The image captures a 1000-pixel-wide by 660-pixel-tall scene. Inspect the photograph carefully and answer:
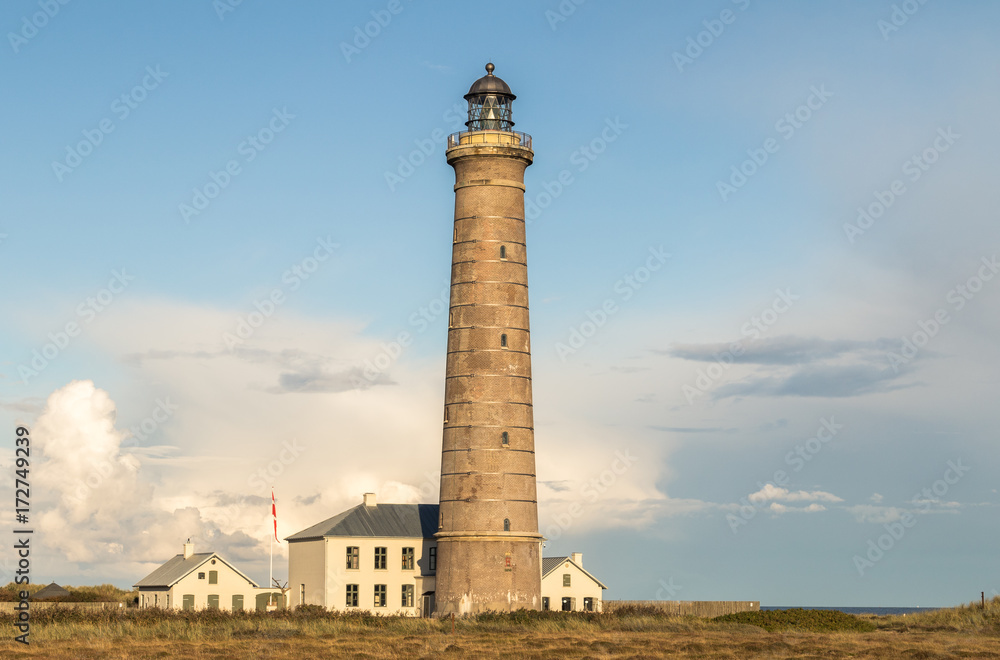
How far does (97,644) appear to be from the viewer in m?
39.6

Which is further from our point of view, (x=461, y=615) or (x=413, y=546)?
(x=413, y=546)

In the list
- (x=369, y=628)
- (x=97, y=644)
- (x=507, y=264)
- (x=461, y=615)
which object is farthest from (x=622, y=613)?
(x=97, y=644)

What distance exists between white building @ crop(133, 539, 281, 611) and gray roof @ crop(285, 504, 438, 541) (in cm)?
318

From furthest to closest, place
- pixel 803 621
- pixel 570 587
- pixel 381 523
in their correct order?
pixel 570 587
pixel 381 523
pixel 803 621

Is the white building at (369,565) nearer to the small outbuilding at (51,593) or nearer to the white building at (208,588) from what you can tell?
the white building at (208,588)

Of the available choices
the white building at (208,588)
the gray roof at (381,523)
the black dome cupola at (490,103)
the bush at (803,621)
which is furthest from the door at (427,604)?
the black dome cupola at (490,103)

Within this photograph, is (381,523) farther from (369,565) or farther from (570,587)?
(570,587)

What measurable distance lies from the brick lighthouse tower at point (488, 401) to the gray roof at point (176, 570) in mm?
15285

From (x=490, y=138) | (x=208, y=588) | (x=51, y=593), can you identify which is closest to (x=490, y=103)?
(x=490, y=138)

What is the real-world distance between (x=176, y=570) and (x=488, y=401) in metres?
21.7

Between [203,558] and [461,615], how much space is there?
18.2 m

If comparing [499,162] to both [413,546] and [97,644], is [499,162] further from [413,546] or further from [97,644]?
[97,644]

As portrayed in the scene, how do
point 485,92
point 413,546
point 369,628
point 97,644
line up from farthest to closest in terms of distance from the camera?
point 413,546, point 485,92, point 369,628, point 97,644

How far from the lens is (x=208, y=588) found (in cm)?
6162
